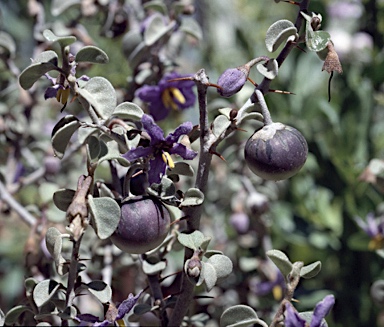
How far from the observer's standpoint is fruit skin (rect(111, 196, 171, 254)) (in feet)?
1.38

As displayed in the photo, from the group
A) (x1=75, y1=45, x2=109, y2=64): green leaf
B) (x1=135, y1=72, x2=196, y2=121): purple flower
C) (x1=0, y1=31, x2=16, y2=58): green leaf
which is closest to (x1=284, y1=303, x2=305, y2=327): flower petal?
(x1=75, y1=45, x2=109, y2=64): green leaf

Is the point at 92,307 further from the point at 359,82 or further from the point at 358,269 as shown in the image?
the point at 359,82

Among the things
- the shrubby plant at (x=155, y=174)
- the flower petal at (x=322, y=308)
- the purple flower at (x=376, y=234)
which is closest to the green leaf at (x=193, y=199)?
the shrubby plant at (x=155, y=174)

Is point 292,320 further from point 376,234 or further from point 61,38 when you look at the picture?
point 376,234

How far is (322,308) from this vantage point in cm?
39

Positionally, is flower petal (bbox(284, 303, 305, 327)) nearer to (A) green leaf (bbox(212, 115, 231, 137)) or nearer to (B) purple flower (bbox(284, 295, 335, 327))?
(B) purple flower (bbox(284, 295, 335, 327))

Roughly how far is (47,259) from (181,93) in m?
0.24

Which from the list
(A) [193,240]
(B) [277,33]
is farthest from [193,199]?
(B) [277,33]

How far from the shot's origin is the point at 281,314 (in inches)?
16.7

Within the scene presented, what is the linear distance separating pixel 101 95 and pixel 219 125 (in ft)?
0.31

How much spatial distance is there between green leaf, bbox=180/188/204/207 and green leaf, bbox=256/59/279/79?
0.10 metres

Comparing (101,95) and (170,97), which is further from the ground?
(101,95)

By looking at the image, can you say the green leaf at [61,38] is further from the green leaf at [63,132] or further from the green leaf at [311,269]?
the green leaf at [311,269]

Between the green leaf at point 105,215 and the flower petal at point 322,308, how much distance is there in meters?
0.14
